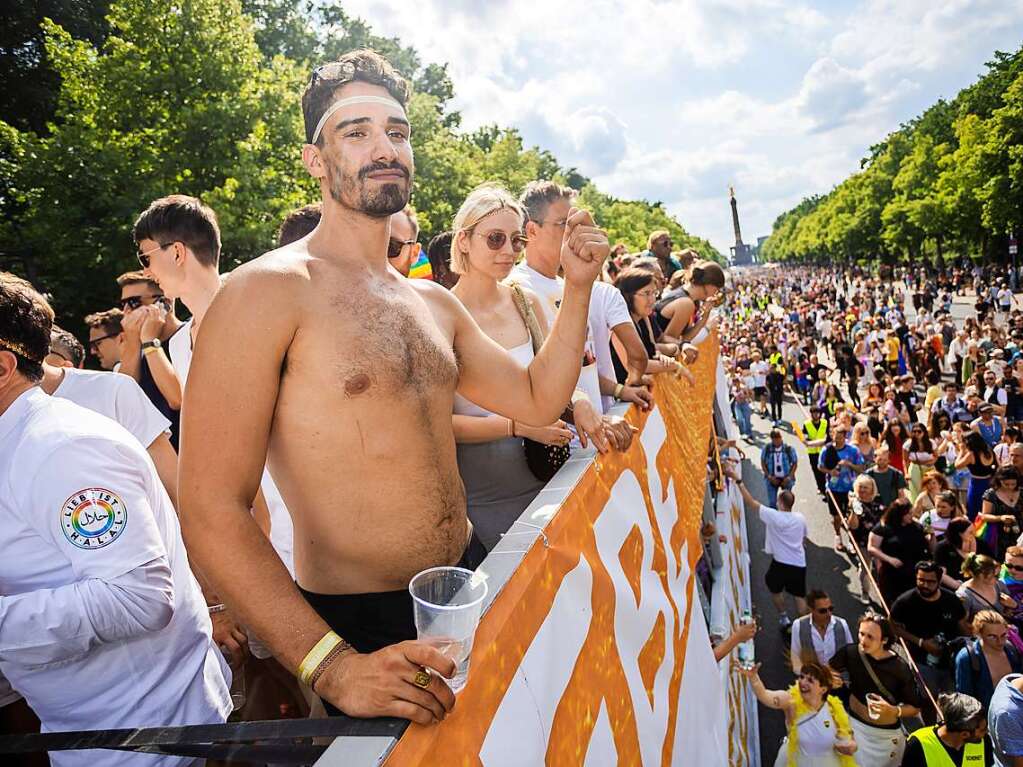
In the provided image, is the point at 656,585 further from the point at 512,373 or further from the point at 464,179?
the point at 464,179

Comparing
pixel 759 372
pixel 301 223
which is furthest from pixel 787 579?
pixel 759 372

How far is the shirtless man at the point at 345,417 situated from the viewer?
142 cm

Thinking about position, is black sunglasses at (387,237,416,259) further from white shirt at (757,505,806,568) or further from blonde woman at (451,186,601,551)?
white shirt at (757,505,806,568)

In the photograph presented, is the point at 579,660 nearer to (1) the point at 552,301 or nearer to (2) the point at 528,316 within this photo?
(2) the point at 528,316

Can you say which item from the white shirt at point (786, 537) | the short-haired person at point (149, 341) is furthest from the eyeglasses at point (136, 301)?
the white shirt at point (786, 537)

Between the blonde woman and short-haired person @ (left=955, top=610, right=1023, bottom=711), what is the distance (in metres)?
5.46

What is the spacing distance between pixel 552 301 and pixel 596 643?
2145 mm

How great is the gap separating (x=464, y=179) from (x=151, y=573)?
24.7 meters

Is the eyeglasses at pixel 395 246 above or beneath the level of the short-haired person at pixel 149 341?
above

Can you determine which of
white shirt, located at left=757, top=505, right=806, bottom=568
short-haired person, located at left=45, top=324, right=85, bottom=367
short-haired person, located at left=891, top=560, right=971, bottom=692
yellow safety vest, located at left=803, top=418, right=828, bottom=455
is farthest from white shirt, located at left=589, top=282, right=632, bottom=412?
yellow safety vest, located at left=803, top=418, right=828, bottom=455

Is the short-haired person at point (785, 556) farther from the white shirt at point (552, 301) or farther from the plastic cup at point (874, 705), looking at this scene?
the white shirt at point (552, 301)

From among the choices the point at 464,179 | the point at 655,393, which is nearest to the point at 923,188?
the point at 464,179

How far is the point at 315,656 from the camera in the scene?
138 cm

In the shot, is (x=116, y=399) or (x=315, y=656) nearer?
(x=315, y=656)
